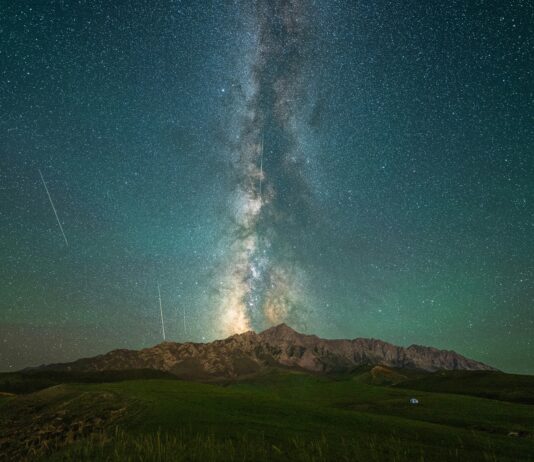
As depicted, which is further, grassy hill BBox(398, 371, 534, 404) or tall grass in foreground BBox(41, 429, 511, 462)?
grassy hill BBox(398, 371, 534, 404)

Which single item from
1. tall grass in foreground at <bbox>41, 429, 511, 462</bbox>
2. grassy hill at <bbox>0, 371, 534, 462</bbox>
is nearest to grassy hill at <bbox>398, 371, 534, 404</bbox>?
grassy hill at <bbox>0, 371, 534, 462</bbox>

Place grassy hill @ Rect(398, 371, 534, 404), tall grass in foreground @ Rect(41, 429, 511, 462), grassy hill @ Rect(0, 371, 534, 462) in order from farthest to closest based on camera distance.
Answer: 1. grassy hill @ Rect(398, 371, 534, 404)
2. grassy hill @ Rect(0, 371, 534, 462)
3. tall grass in foreground @ Rect(41, 429, 511, 462)

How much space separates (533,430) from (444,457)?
20.0 m

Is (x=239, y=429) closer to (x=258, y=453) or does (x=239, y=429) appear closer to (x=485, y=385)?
(x=258, y=453)

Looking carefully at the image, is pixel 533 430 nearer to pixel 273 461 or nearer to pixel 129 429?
pixel 273 461

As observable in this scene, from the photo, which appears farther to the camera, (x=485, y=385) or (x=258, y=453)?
(x=485, y=385)

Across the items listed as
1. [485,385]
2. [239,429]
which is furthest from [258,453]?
[485,385]

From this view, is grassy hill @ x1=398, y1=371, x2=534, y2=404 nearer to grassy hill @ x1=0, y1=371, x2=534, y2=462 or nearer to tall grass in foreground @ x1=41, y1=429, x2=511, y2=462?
grassy hill @ x1=0, y1=371, x2=534, y2=462

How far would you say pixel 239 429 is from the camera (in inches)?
1236

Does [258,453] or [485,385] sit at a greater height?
[258,453]

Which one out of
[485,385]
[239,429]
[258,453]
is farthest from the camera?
[485,385]

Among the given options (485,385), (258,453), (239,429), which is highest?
(258,453)

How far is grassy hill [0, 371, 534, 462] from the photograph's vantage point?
2153 centimetres

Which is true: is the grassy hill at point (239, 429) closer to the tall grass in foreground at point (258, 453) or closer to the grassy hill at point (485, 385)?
the tall grass in foreground at point (258, 453)
